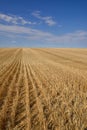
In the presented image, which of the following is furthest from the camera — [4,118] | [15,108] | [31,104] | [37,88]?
[37,88]

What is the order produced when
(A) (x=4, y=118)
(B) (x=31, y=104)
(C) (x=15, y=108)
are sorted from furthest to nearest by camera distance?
(B) (x=31, y=104) < (C) (x=15, y=108) < (A) (x=4, y=118)

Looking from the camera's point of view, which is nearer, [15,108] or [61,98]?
[15,108]

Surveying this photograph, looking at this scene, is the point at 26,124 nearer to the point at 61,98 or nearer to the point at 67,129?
the point at 67,129

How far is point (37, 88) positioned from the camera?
34.7ft

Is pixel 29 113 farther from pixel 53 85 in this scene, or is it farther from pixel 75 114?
pixel 53 85

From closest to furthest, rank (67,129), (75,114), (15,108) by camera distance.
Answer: (67,129) → (75,114) → (15,108)

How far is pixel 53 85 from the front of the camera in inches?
445

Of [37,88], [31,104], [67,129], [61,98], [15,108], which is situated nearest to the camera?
[67,129]

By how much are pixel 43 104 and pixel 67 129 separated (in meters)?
2.34

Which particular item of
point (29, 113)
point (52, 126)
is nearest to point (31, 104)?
point (29, 113)

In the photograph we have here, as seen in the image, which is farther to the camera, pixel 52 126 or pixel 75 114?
pixel 75 114

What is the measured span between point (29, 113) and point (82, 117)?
1843 mm

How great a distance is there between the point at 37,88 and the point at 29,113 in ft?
12.3

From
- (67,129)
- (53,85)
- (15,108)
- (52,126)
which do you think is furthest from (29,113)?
(53,85)
